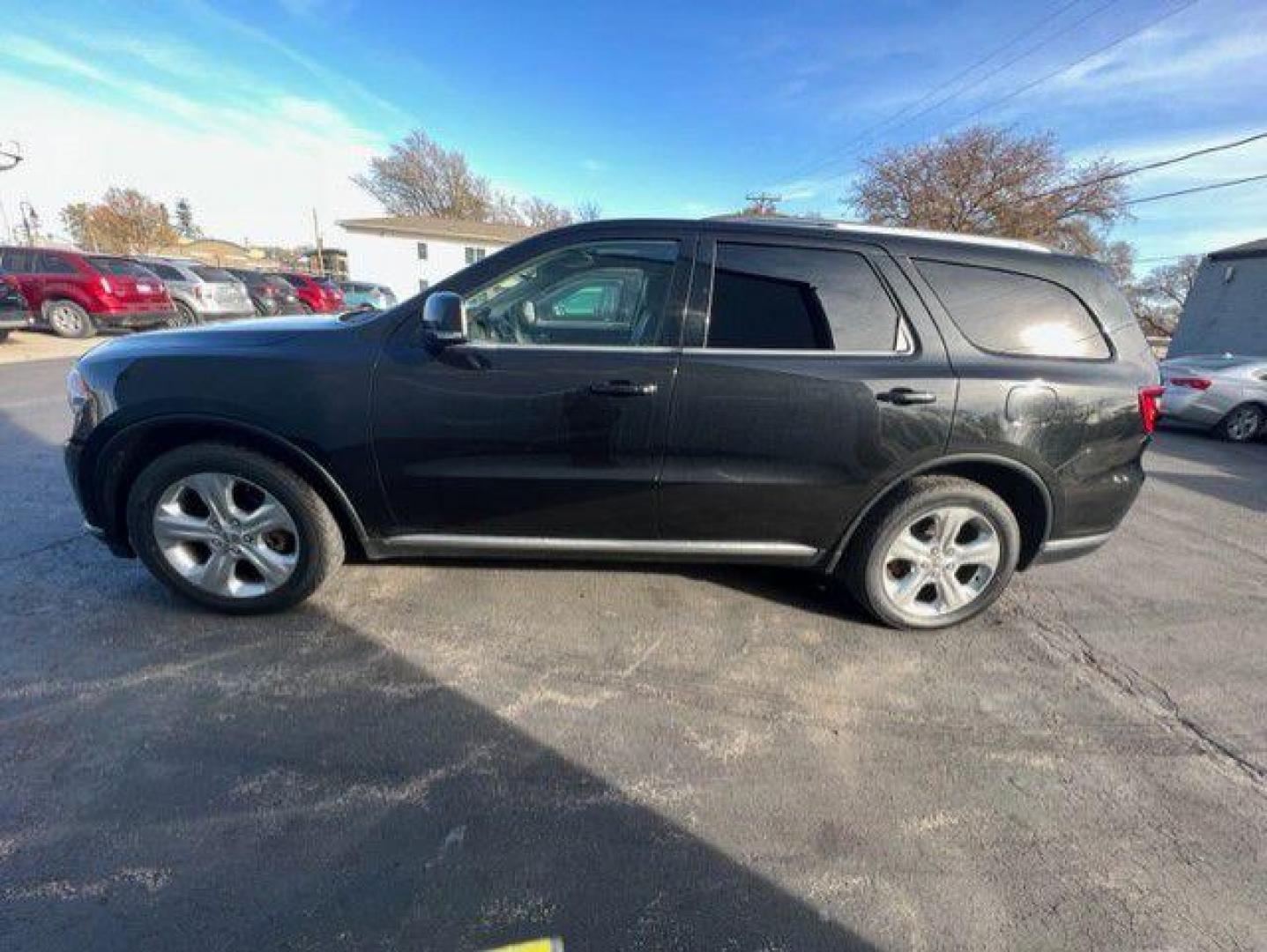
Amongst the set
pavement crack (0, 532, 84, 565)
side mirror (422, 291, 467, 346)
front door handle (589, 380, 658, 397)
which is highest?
side mirror (422, 291, 467, 346)

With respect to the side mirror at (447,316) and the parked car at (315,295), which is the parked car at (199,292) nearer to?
the parked car at (315,295)

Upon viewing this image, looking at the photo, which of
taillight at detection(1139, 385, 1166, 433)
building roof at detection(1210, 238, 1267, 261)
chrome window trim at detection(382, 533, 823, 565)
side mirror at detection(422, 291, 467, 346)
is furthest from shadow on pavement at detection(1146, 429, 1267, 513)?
building roof at detection(1210, 238, 1267, 261)

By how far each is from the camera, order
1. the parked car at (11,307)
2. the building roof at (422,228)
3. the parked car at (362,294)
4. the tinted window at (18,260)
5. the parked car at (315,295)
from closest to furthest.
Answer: the parked car at (11,307), the tinted window at (18,260), the parked car at (315,295), the parked car at (362,294), the building roof at (422,228)

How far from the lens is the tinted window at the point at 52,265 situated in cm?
1196

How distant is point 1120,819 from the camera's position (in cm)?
202

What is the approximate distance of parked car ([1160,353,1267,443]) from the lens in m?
9.02

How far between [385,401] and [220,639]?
4.30 feet

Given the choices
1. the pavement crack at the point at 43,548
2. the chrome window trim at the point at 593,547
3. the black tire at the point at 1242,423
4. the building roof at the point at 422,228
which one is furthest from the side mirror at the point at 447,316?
the building roof at the point at 422,228

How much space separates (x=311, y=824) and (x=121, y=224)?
238 feet

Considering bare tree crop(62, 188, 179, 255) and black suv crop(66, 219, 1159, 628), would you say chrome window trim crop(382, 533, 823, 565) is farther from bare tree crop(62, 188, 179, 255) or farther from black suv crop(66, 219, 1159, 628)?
bare tree crop(62, 188, 179, 255)

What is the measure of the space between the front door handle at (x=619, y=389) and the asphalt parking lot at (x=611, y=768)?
3.75 ft

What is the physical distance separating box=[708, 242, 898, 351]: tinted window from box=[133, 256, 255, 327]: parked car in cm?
1485

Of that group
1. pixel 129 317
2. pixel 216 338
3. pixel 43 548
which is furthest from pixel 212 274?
pixel 216 338

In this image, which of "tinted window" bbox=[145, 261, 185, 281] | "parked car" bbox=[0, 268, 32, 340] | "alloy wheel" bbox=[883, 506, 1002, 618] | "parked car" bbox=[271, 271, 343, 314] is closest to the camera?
"alloy wheel" bbox=[883, 506, 1002, 618]
